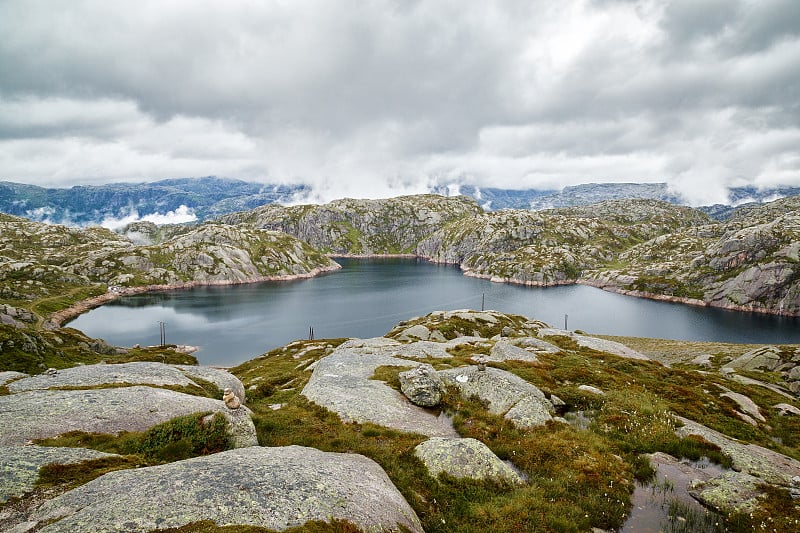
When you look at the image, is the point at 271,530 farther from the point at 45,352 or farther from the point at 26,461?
the point at 45,352

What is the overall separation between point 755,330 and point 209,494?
18988 cm

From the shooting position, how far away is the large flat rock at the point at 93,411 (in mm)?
16339

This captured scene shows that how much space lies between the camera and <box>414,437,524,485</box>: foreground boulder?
16344mm

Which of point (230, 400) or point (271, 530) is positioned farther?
point (230, 400)

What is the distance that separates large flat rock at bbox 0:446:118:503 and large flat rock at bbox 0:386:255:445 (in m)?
3.06

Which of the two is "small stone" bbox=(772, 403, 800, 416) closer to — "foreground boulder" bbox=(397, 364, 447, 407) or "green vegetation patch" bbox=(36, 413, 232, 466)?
"foreground boulder" bbox=(397, 364, 447, 407)

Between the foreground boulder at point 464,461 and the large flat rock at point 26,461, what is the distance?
13511mm

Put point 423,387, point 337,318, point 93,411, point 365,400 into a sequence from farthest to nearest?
point 337,318 < point 423,387 < point 365,400 < point 93,411

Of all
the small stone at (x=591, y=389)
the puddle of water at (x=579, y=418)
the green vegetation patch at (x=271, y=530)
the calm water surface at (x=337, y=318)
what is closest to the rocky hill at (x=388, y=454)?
the green vegetation patch at (x=271, y=530)

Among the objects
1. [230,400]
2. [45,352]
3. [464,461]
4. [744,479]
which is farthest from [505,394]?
[45,352]

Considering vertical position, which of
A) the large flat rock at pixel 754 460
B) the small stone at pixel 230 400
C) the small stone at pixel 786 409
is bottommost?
the small stone at pixel 786 409

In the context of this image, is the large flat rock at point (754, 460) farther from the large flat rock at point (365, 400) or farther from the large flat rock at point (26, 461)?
the large flat rock at point (26, 461)

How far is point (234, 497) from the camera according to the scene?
10719 millimetres

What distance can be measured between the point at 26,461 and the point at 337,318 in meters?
135
